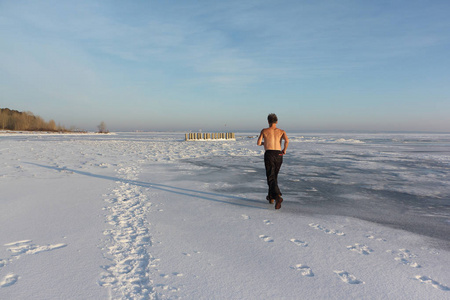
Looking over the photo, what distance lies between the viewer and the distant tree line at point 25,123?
302 ft

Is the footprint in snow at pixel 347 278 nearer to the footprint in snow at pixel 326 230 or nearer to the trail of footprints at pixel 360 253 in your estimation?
the trail of footprints at pixel 360 253

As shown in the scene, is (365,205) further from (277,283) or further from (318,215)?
(277,283)

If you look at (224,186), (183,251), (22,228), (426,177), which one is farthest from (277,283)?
(426,177)

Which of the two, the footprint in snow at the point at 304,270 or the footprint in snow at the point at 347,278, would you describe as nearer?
the footprint in snow at the point at 347,278

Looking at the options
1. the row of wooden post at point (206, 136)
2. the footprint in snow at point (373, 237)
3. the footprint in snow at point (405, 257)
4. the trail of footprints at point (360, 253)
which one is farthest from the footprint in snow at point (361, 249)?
the row of wooden post at point (206, 136)

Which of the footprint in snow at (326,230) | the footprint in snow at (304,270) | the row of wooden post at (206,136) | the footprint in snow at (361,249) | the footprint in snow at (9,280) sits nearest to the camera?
the footprint in snow at (9,280)

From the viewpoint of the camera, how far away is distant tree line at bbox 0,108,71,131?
92.0m

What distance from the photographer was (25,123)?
3713 inches

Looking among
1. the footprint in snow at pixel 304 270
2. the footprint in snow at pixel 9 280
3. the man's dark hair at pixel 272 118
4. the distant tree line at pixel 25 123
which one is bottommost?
the footprint in snow at pixel 304 270

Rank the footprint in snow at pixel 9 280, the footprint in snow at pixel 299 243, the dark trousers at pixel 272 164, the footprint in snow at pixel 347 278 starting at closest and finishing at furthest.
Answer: the footprint in snow at pixel 9 280 → the footprint in snow at pixel 347 278 → the footprint in snow at pixel 299 243 → the dark trousers at pixel 272 164

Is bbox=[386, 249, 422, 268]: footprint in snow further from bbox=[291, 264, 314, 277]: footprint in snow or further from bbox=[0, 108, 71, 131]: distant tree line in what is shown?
bbox=[0, 108, 71, 131]: distant tree line

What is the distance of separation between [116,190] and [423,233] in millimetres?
6822

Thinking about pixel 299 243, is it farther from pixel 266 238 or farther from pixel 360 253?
pixel 360 253

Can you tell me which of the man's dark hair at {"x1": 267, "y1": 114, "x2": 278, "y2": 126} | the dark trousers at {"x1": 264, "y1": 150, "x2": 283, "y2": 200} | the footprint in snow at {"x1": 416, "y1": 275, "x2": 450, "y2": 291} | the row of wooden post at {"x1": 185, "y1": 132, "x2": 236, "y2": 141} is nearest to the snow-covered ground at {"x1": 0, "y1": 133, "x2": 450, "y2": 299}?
the footprint in snow at {"x1": 416, "y1": 275, "x2": 450, "y2": 291}
